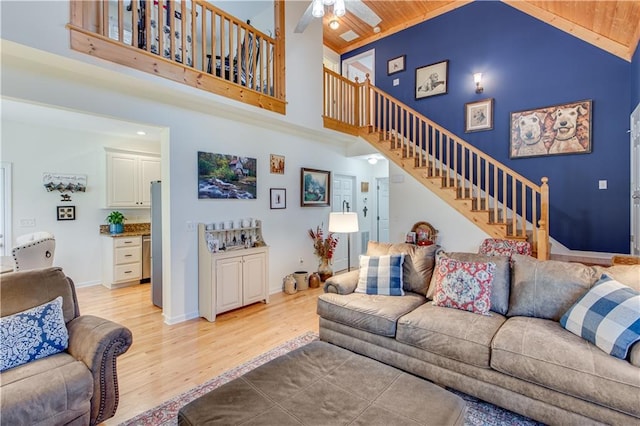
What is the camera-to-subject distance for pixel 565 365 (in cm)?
170

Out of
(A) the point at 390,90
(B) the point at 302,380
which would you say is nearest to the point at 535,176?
(A) the point at 390,90

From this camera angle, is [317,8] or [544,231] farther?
[544,231]

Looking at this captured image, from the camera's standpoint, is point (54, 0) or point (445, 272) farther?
point (445, 272)

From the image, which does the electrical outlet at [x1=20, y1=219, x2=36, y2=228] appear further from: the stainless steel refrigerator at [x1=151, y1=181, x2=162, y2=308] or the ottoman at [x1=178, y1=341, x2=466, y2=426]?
the ottoman at [x1=178, y1=341, x2=466, y2=426]

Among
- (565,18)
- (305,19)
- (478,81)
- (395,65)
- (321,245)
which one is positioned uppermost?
(395,65)

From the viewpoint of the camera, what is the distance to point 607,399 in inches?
62.0

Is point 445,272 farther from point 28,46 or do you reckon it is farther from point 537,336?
point 28,46

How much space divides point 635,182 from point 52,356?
19.8 ft

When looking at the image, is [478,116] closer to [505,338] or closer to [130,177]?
[505,338]

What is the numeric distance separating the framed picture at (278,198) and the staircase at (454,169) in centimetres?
140

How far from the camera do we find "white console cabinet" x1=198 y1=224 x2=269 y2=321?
3.63 meters

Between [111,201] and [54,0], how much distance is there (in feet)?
11.0

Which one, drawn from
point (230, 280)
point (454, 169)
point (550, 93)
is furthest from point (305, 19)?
point (550, 93)

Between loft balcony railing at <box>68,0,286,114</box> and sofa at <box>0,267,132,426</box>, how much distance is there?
196cm
